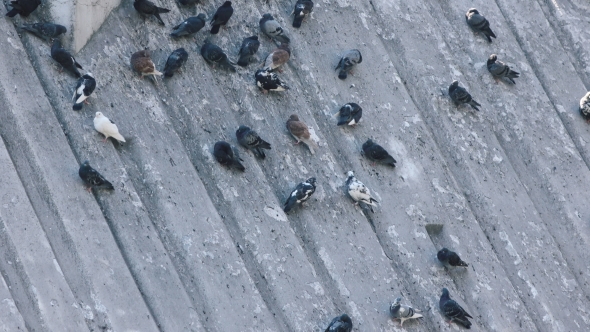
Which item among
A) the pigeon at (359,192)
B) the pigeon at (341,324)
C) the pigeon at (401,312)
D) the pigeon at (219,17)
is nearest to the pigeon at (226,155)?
the pigeon at (359,192)

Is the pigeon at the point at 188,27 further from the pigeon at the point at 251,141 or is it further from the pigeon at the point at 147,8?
the pigeon at the point at 251,141

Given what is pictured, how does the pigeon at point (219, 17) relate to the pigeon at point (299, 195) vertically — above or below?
above

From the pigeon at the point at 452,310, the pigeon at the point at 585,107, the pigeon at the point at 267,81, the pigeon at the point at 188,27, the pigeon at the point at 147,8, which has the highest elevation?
the pigeon at the point at 147,8

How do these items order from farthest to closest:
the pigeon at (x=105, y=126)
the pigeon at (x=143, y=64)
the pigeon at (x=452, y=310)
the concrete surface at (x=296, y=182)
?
the pigeon at (x=143, y=64)
the pigeon at (x=452, y=310)
the pigeon at (x=105, y=126)
the concrete surface at (x=296, y=182)

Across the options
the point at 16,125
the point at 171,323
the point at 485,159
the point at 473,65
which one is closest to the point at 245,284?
the point at 171,323

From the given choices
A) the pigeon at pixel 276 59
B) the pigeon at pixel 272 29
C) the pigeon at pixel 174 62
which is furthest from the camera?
the pigeon at pixel 272 29

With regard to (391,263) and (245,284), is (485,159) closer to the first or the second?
(391,263)
